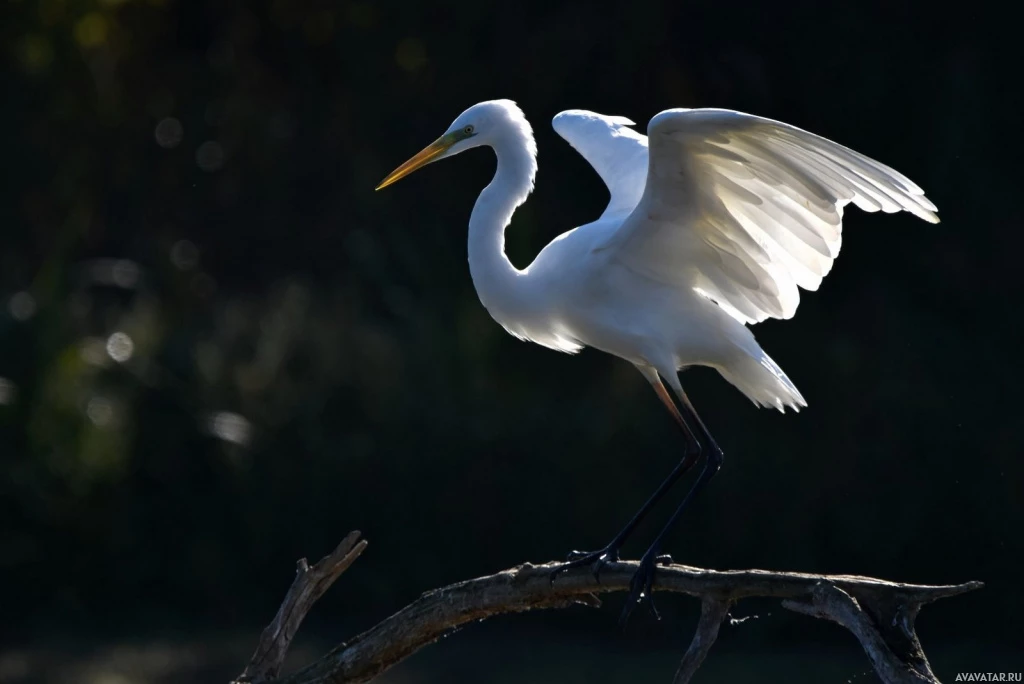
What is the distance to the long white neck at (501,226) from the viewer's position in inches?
148

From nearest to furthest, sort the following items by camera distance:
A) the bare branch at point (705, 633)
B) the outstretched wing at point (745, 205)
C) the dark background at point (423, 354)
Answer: the bare branch at point (705, 633)
the outstretched wing at point (745, 205)
the dark background at point (423, 354)

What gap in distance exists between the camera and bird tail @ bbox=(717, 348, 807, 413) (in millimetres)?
3705

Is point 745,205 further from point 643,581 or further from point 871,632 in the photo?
point 871,632

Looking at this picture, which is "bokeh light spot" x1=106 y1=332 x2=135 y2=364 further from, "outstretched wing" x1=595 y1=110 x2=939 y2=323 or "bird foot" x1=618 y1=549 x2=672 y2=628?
"bird foot" x1=618 y1=549 x2=672 y2=628

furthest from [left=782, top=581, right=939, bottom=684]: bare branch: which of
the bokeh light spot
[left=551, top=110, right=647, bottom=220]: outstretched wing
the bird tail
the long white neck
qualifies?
the bokeh light spot

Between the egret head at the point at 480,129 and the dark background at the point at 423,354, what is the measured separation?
3028 mm

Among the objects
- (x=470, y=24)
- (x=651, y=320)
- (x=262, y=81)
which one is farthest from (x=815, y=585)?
(x=262, y=81)

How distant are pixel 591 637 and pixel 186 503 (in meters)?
2.01

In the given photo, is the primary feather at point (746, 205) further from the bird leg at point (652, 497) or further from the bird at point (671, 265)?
the bird leg at point (652, 497)

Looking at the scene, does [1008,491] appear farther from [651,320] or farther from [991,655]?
[651,320]

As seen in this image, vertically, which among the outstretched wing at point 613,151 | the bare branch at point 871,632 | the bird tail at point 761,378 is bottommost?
the bare branch at point 871,632

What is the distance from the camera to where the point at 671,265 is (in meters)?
3.69

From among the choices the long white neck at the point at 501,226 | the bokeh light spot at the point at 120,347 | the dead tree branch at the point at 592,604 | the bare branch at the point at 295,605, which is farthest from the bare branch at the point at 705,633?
the bokeh light spot at the point at 120,347

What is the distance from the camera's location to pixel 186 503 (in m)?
6.86
